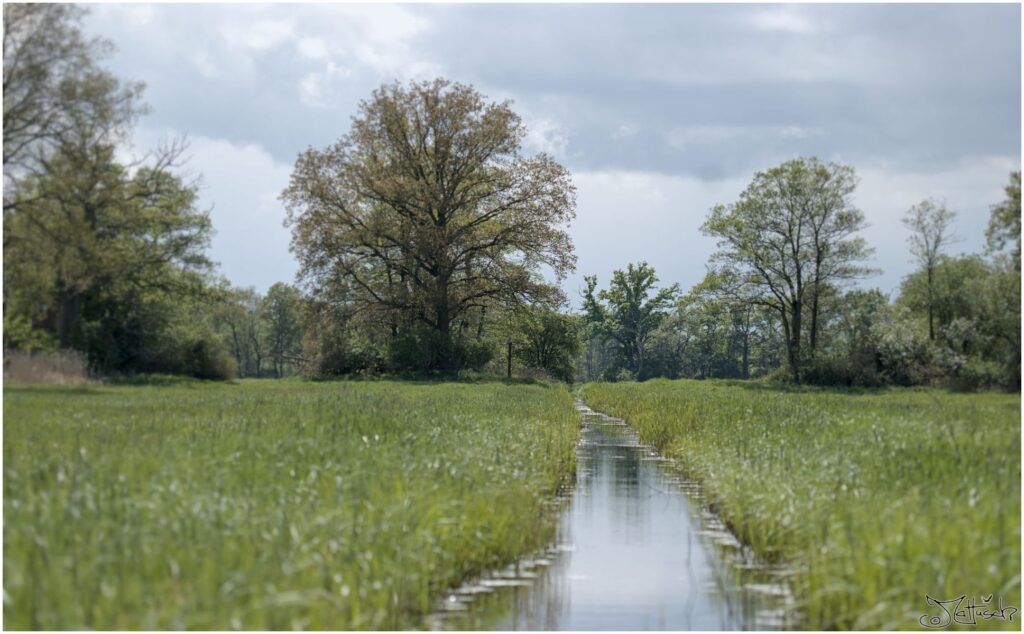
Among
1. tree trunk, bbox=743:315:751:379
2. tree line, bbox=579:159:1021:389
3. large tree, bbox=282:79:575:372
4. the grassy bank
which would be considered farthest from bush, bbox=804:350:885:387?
tree trunk, bbox=743:315:751:379

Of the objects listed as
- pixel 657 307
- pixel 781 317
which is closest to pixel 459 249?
pixel 781 317

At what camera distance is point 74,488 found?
9.74 m

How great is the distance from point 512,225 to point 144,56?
132 ft

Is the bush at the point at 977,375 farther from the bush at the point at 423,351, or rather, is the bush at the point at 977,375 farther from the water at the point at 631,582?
the bush at the point at 423,351

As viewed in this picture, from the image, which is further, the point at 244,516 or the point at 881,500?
the point at 881,500

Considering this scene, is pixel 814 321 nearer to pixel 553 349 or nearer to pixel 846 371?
pixel 846 371

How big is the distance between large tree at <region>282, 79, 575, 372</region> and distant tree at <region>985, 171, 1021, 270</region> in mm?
40166

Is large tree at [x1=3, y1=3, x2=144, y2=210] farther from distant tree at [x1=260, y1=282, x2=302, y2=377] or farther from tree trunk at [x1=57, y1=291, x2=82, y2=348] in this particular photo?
distant tree at [x1=260, y1=282, x2=302, y2=377]

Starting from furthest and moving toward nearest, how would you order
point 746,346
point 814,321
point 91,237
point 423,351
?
point 746,346
point 814,321
point 423,351
point 91,237

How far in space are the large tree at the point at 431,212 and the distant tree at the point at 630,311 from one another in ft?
215

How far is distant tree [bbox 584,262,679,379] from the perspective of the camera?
405ft

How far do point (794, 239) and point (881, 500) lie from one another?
1989 inches

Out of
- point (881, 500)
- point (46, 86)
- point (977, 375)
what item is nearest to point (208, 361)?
point (46, 86)

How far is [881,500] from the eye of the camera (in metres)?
11.9
